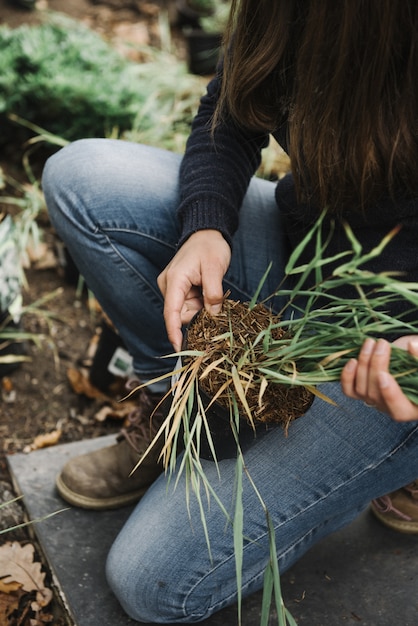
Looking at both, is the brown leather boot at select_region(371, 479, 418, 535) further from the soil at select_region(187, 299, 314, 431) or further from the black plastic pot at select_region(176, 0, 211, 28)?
the black plastic pot at select_region(176, 0, 211, 28)

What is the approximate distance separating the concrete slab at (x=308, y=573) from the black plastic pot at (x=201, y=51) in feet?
8.56

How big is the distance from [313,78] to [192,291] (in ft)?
1.35

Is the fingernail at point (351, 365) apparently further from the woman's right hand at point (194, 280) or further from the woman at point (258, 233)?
the woman's right hand at point (194, 280)

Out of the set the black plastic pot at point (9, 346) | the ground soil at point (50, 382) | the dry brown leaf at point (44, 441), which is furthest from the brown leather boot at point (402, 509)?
the black plastic pot at point (9, 346)

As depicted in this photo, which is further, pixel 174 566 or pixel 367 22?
pixel 174 566

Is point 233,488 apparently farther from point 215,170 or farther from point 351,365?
point 215,170

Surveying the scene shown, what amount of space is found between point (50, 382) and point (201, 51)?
2300 millimetres

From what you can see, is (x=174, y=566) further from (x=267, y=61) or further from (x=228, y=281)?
(x=267, y=61)

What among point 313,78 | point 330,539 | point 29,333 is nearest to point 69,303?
point 29,333

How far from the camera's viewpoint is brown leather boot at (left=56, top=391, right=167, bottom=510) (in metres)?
1.56

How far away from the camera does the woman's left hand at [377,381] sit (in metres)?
0.96

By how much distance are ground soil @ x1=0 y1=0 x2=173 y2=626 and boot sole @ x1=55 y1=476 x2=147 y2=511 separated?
12cm

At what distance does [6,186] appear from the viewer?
8.57 feet

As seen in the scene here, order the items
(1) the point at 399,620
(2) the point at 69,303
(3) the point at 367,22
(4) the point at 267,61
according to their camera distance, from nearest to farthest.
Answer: (3) the point at 367,22, (4) the point at 267,61, (1) the point at 399,620, (2) the point at 69,303
